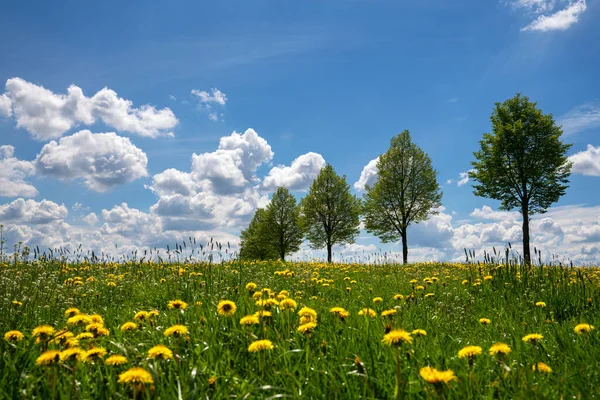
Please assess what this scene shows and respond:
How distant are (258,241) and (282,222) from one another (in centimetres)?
505

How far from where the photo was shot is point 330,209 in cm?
4078

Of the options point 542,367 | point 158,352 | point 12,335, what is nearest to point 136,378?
point 158,352

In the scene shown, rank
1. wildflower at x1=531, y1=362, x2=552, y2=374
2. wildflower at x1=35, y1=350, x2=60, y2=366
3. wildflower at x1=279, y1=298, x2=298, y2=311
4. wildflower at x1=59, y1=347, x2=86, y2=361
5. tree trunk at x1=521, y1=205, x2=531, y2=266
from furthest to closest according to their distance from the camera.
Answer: tree trunk at x1=521, y1=205, x2=531, y2=266
wildflower at x1=279, y1=298, x2=298, y2=311
wildflower at x1=531, y1=362, x2=552, y2=374
wildflower at x1=59, y1=347, x2=86, y2=361
wildflower at x1=35, y1=350, x2=60, y2=366

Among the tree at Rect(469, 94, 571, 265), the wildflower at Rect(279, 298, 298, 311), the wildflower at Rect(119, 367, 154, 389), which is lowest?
the wildflower at Rect(119, 367, 154, 389)

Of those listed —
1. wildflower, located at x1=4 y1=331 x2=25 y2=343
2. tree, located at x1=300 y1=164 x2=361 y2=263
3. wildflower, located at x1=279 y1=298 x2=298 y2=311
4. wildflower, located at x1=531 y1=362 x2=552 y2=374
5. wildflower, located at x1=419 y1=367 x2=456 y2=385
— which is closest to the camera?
wildflower, located at x1=419 y1=367 x2=456 y2=385

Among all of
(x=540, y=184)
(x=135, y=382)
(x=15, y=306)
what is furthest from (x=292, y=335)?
(x=540, y=184)

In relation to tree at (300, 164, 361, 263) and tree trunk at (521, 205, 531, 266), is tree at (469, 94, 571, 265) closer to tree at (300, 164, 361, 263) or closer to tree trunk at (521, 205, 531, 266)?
tree trunk at (521, 205, 531, 266)

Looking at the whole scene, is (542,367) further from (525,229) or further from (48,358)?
(525,229)

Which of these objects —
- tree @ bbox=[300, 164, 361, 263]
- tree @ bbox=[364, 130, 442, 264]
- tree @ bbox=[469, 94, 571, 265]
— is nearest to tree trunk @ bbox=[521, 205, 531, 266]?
tree @ bbox=[469, 94, 571, 265]

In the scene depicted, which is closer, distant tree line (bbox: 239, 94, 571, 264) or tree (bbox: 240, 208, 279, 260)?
distant tree line (bbox: 239, 94, 571, 264)

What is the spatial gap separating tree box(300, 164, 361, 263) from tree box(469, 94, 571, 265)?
14536mm

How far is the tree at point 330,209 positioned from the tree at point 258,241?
9.48 m

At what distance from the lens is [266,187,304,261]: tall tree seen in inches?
1900

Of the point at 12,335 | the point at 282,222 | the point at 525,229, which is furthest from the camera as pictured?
the point at 282,222
